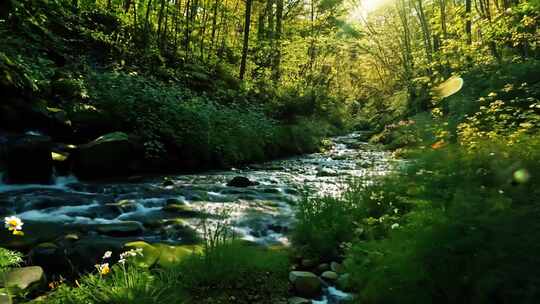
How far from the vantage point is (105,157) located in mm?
9000

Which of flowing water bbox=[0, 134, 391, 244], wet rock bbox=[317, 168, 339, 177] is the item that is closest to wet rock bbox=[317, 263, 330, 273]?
flowing water bbox=[0, 134, 391, 244]

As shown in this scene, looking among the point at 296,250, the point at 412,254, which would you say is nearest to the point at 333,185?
the point at 296,250

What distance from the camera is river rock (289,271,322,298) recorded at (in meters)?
3.84

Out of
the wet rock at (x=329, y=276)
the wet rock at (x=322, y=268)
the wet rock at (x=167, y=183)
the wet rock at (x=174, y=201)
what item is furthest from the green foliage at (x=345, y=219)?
the wet rock at (x=167, y=183)

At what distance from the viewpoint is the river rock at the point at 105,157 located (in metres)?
8.68

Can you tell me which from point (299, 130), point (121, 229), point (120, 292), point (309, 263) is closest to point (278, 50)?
point (299, 130)

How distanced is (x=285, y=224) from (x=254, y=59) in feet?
55.4

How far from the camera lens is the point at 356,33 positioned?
1209 inches

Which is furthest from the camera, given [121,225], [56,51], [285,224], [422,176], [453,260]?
[56,51]

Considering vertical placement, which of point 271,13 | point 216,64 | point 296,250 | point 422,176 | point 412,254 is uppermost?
point 271,13

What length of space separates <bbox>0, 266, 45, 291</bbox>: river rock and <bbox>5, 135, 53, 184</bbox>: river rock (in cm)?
492

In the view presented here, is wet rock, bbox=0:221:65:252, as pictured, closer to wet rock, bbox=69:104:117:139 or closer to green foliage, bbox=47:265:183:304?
green foliage, bbox=47:265:183:304

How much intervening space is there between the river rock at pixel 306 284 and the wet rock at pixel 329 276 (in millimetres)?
172

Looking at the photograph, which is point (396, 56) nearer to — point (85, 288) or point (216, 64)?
point (216, 64)
